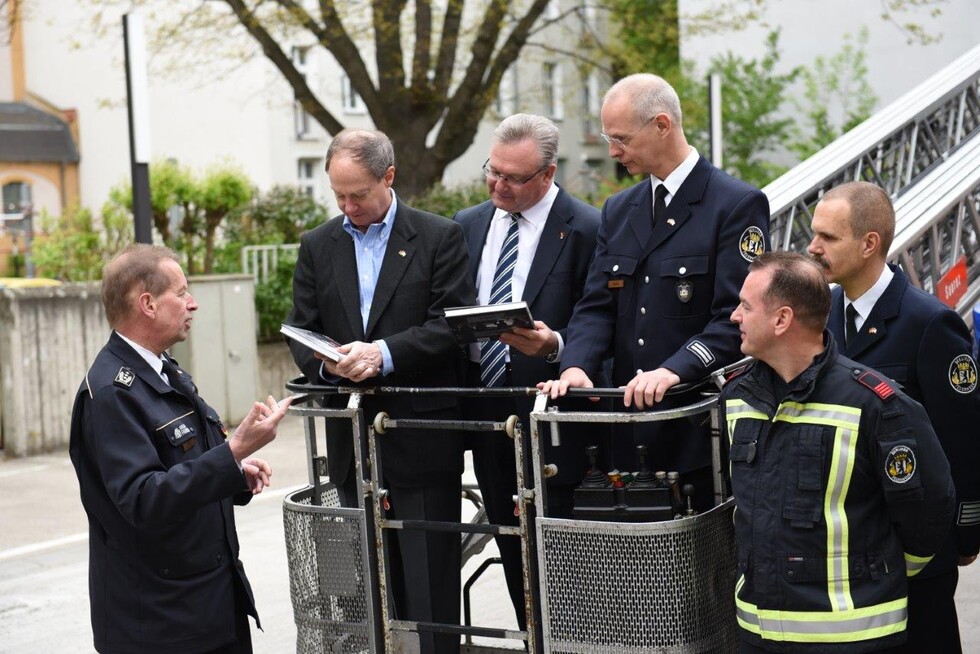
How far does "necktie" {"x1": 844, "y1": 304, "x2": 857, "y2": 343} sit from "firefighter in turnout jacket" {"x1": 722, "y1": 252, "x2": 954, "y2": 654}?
0.52 metres

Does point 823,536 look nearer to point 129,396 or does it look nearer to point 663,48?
point 129,396

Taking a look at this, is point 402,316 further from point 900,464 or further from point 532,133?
point 900,464

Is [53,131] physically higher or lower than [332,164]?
higher

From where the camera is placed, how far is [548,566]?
3.60m

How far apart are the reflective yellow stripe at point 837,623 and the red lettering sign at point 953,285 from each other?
3815mm

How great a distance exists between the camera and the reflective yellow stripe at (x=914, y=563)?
333cm

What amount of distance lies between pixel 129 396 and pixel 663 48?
31745 mm

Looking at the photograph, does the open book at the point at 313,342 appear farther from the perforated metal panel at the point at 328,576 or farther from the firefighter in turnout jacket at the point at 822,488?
the firefighter in turnout jacket at the point at 822,488

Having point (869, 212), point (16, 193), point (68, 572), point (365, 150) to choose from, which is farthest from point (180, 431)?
point (16, 193)

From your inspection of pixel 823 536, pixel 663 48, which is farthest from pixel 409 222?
pixel 663 48

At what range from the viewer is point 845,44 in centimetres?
2761

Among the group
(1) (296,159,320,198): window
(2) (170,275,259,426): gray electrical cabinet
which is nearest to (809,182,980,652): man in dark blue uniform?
(2) (170,275,259,426): gray electrical cabinet

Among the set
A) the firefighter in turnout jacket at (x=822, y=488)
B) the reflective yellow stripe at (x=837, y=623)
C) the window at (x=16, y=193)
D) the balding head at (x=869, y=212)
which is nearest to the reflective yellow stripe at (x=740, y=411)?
the firefighter in turnout jacket at (x=822, y=488)

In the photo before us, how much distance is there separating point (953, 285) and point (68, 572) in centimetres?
524
